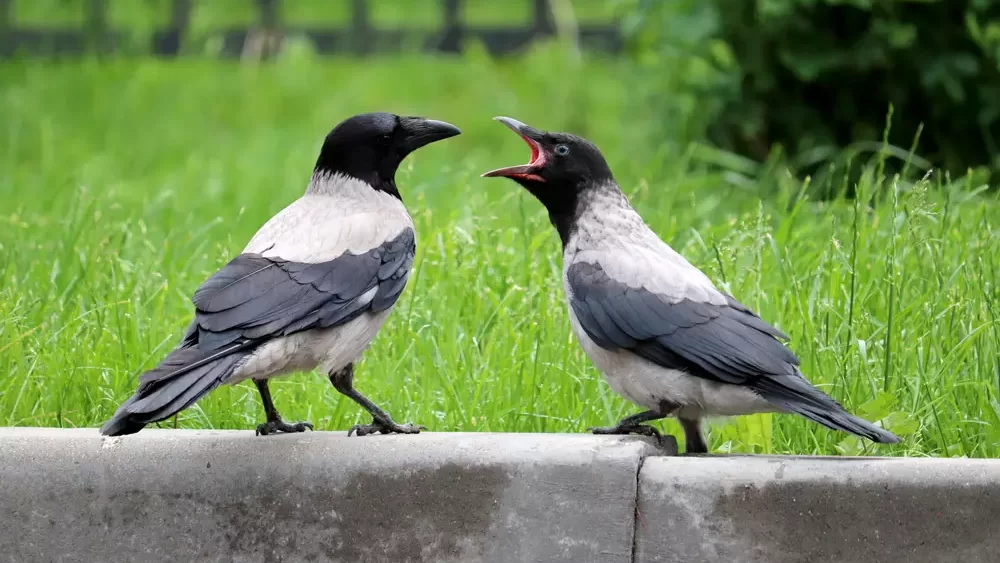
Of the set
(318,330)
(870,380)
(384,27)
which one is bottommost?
(384,27)

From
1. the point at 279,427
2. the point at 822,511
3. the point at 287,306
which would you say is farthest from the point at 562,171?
the point at 822,511

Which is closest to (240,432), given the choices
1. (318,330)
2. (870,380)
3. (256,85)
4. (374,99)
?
(318,330)

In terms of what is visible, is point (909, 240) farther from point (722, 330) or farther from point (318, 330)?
point (318, 330)

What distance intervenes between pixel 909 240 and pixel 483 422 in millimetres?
1792

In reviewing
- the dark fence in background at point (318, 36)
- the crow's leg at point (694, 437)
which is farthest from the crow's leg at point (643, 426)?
the dark fence in background at point (318, 36)

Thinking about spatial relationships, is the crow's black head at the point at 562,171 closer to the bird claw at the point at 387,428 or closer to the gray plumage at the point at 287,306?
the gray plumage at the point at 287,306

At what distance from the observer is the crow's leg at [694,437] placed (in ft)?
11.8

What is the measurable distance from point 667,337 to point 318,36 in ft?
38.2

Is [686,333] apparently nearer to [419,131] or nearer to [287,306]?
[287,306]

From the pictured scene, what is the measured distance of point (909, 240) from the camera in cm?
464

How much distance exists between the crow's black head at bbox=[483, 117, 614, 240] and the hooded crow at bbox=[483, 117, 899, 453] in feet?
0.14

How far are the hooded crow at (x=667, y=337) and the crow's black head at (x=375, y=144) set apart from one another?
A: 423mm

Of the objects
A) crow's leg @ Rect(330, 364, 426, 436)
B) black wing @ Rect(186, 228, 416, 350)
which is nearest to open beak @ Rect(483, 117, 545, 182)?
black wing @ Rect(186, 228, 416, 350)

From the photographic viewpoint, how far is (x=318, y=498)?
3.11m
